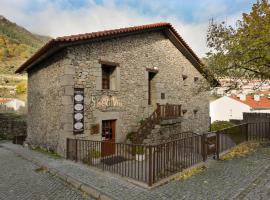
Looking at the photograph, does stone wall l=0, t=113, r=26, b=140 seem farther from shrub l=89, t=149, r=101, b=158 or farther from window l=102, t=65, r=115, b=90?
shrub l=89, t=149, r=101, b=158

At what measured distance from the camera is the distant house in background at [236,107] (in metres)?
30.1

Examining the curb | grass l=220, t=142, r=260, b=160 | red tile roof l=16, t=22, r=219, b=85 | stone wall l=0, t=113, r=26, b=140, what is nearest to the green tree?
red tile roof l=16, t=22, r=219, b=85

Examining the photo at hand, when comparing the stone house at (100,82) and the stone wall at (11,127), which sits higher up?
the stone house at (100,82)

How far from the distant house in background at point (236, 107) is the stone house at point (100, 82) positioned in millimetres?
17733

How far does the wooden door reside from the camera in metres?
10.9

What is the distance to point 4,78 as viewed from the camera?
49.3 meters

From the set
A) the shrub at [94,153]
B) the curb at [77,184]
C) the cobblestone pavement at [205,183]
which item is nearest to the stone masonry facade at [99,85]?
the shrub at [94,153]

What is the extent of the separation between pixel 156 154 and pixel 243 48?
665cm

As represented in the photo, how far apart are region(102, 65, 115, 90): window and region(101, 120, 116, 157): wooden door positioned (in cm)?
171

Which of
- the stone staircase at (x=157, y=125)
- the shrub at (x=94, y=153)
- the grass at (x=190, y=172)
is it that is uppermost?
the stone staircase at (x=157, y=125)

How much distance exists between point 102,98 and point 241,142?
8034mm

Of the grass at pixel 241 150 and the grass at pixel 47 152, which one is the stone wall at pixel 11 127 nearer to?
the grass at pixel 47 152

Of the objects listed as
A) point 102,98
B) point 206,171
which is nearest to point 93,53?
point 102,98

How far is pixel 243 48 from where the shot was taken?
10641 mm
